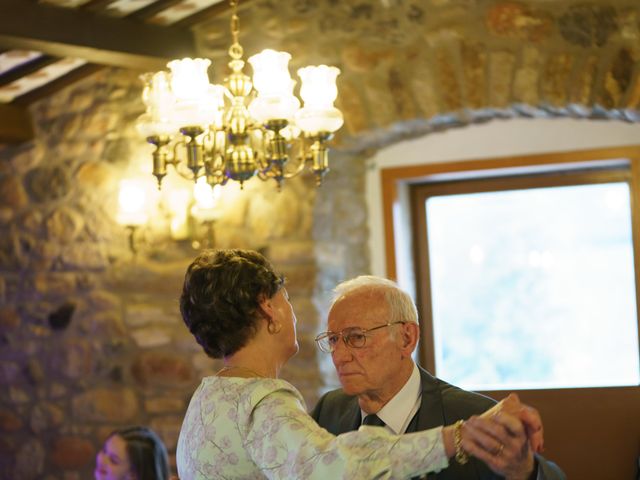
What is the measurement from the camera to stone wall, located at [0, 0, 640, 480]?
15.9 feet

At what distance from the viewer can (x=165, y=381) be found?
5434mm

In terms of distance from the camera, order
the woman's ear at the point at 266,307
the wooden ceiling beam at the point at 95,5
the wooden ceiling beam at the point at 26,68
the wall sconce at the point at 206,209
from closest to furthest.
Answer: the woman's ear at the point at 266,307, the wooden ceiling beam at the point at 95,5, the wall sconce at the point at 206,209, the wooden ceiling beam at the point at 26,68

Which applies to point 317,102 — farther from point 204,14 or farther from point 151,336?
point 151,336

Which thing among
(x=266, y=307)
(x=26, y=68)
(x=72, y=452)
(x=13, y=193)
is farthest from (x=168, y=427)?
(x=266, y=307)

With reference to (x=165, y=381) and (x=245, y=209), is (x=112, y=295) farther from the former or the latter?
(x=245, y=209)

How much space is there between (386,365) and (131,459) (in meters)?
1.68

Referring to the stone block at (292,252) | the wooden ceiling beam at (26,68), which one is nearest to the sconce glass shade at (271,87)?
the stone block at (292,252)

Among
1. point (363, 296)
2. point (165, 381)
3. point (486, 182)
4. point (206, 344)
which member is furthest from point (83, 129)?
point (206, 344)

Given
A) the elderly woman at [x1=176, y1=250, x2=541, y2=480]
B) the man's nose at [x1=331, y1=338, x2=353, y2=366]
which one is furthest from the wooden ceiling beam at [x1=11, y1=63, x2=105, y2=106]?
the elderly woman at [x1=176, y1=250, x2=541, y2=480]

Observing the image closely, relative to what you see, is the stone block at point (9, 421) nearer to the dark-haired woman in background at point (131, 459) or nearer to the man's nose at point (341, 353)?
the dark-haired woman in background at point (131, 459)

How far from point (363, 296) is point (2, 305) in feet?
11.7

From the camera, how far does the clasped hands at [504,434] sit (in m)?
2.00

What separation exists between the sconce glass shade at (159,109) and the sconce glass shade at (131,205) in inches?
58.8

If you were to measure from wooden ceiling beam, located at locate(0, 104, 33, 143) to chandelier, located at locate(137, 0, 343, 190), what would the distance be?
1.77m
